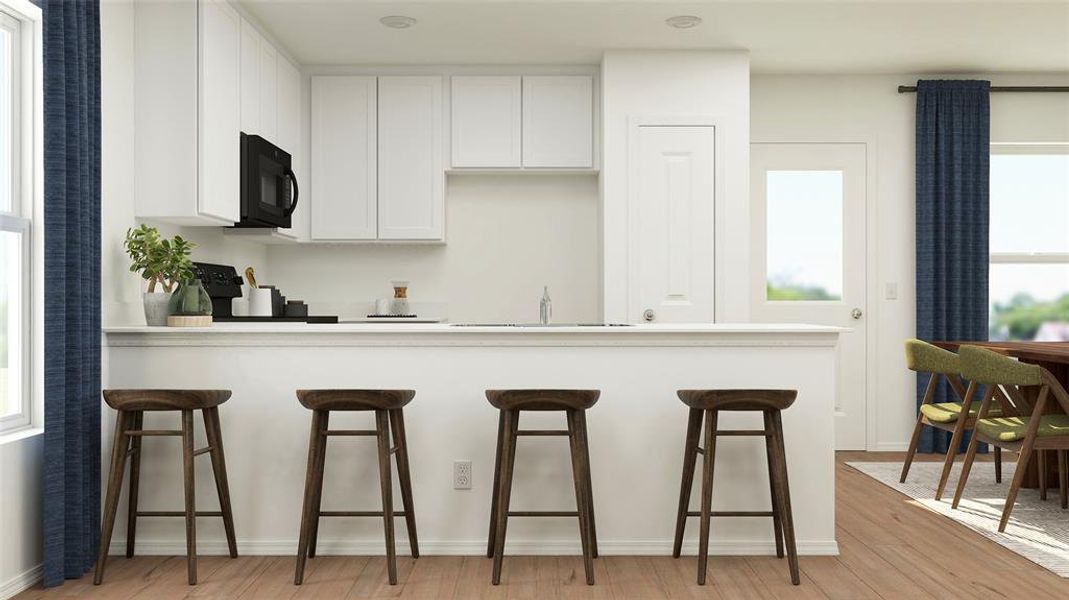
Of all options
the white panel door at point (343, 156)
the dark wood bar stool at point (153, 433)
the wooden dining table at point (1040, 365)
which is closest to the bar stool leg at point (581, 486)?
the dark wood bar stool at point (153, 433)

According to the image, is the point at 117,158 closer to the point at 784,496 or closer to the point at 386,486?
the point at 386,486

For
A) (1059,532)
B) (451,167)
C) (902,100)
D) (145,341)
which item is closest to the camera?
(145,341)

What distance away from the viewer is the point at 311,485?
320cm

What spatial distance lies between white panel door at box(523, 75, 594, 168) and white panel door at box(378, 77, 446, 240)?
1.89 feet

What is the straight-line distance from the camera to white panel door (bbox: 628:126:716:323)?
17.2 feet

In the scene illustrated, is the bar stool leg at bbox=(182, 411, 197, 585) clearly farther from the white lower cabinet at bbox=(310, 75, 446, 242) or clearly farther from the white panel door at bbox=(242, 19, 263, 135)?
the white lower cabinet at bbox=(310, 75, 446, 242)

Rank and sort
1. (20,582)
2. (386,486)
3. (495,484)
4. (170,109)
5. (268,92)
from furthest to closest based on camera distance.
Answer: (268,92), (170,109), (495,484), (386,486), (20,582)

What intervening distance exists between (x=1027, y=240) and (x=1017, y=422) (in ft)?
7.94

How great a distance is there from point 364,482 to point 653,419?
1.18m

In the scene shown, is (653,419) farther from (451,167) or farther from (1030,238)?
(1030,238)

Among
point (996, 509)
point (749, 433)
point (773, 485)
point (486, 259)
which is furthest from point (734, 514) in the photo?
point (486, 259)

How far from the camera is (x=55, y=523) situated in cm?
306

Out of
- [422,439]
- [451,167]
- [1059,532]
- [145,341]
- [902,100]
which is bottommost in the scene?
[1059,532]

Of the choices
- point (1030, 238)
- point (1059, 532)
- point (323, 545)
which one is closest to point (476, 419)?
point (323, 545)
